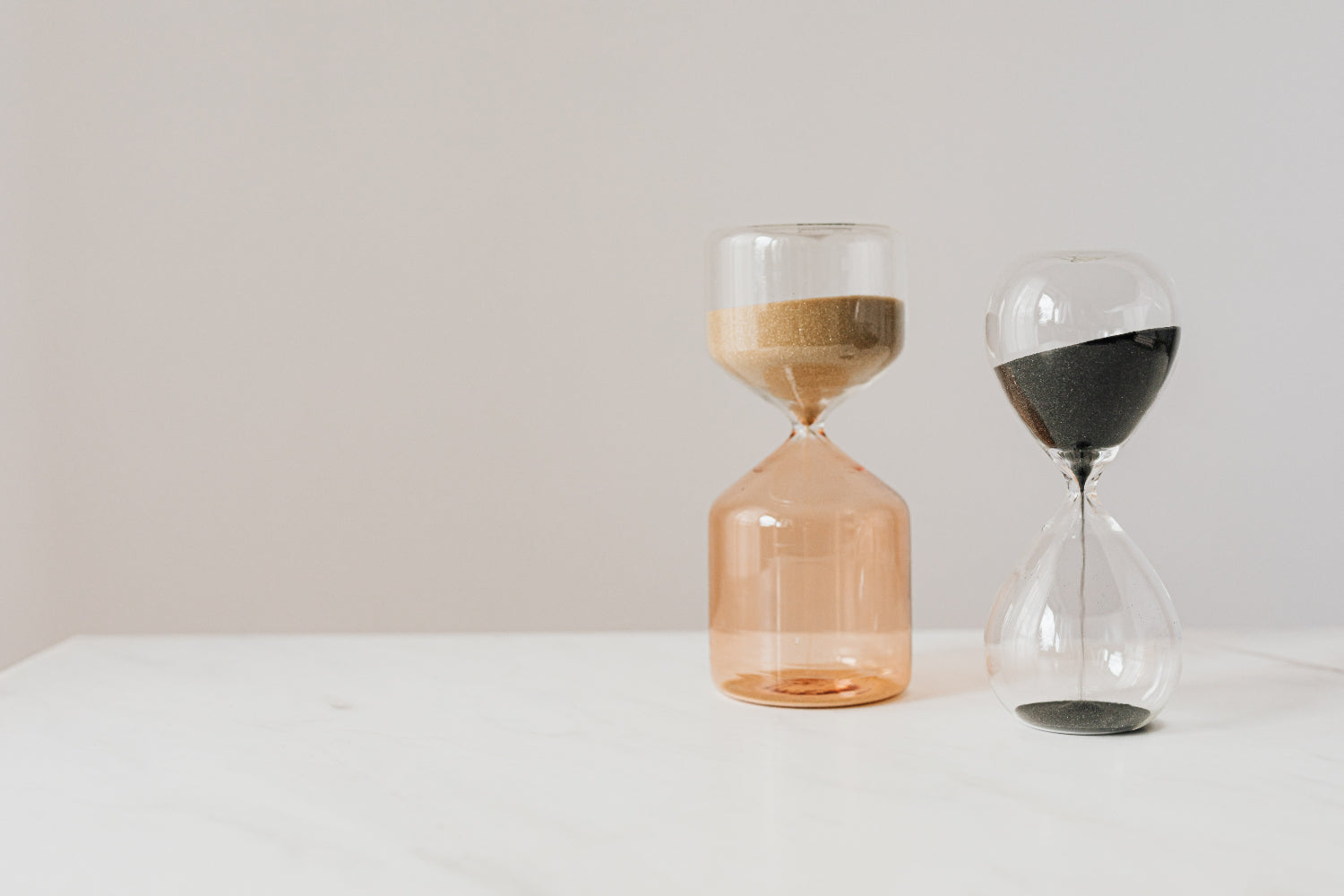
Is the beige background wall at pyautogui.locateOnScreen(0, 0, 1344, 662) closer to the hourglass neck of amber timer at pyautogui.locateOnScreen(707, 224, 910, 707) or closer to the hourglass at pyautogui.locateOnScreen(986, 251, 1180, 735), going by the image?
the hourglass neck of amber timer at pyautogui.locateOnScreen(707, 224, 910, 707)

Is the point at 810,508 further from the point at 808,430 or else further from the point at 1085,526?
the point at 1085,526

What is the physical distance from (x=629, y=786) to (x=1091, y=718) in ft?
0.93

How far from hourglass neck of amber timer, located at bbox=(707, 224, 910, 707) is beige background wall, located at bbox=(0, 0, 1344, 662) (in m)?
1.22

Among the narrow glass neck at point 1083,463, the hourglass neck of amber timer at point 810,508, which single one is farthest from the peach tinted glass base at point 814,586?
the narrow glass neck at point 1083,463

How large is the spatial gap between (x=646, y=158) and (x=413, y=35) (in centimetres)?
43

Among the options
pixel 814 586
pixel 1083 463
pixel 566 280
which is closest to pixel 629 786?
pixel 814 586

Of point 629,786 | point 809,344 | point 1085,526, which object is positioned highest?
point 809,344

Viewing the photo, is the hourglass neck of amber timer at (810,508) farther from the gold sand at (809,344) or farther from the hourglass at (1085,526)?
the hourglass at (1085,526)

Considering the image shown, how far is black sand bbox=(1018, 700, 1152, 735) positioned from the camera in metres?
0.75

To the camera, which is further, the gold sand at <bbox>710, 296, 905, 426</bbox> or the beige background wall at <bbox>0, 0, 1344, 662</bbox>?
the beige background wall at <bbox>0, 0, 1344, 662</bbox>

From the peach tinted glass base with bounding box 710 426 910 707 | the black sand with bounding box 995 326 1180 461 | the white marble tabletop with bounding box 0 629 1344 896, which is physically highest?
the black sand with bounding box 995 326 1180 461

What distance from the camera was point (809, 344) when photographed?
2.74 feet

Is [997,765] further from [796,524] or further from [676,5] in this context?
[676,5]

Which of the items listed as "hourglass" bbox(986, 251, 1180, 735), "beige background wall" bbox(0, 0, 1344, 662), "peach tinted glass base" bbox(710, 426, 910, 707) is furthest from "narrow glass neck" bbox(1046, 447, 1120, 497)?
"beige background wall" bbox(0, 0, 1344, 662)
